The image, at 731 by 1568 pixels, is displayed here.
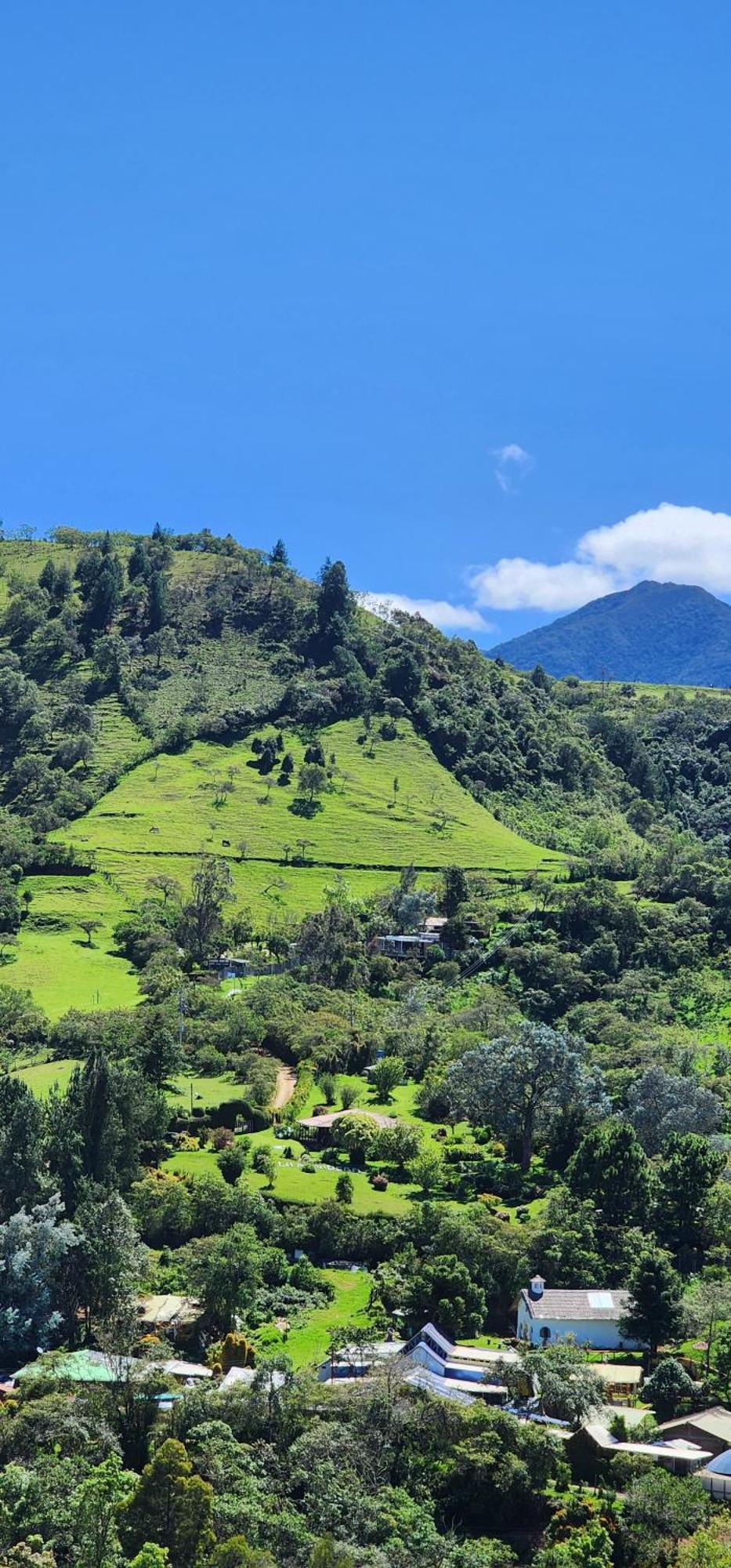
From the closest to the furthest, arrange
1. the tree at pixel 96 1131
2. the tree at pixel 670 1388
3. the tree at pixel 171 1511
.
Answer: the tree at pixel 171 1511
the tree at pixel 670 1388
the tree at pixel 96 1131

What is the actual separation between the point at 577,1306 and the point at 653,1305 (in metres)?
2.67

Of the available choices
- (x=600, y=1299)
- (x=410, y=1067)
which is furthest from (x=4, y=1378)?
(x=410, y=1067)

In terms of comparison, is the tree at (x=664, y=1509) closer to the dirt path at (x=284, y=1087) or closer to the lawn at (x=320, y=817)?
the dirt path at (x=284, y=1087)

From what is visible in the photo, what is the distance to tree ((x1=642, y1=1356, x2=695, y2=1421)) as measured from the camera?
1503 inches

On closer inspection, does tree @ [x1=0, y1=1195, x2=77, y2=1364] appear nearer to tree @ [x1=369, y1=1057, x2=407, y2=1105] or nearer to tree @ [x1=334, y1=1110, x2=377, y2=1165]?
tree @ [x1=334, y1=1110, x2=377, y2=1165]

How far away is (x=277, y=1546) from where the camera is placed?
1195 inches

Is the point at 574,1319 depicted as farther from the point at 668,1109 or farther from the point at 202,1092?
the point at 202,1092

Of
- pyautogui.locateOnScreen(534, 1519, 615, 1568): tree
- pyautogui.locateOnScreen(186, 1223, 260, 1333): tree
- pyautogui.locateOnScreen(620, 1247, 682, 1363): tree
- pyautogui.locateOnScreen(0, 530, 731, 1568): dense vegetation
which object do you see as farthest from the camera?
pyautogui.locateOnScreen(186, 1223, 260, 1333): tree

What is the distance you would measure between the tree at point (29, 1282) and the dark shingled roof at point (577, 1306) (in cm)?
1519

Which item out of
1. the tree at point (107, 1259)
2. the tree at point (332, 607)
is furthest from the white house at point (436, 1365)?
the tree at point (332, 607)

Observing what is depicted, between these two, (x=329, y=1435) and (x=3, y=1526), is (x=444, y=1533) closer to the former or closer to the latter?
(x=329, y=1435)

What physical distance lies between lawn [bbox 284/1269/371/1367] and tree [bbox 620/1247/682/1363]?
8670mm

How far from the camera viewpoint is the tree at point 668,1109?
5988 cm

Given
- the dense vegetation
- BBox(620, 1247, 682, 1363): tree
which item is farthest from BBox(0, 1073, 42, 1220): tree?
BBox(620, 1247, 682, 1363): tree
